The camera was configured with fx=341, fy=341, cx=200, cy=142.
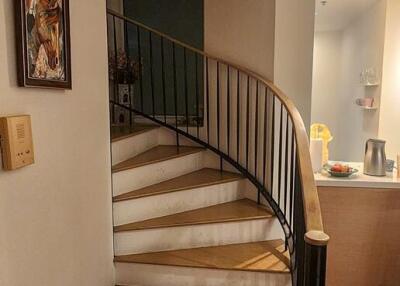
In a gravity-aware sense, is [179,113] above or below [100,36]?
below

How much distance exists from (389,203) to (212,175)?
141 cm

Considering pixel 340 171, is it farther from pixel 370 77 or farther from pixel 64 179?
pixel 370 77

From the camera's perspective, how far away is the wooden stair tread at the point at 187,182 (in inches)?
91.9

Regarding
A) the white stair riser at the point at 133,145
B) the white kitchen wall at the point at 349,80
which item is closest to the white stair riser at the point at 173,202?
the white stair riser at the point at 133,145

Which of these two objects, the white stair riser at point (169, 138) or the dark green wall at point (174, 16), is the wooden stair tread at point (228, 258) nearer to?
the white stair riser at point (169, 138)

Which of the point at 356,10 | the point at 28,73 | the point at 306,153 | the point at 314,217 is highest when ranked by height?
the point at 356,10

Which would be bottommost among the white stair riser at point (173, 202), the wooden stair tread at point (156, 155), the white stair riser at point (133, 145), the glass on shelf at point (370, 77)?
the white stair riser at point (173, 202)

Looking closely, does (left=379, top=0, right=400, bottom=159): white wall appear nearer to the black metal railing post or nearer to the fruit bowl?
the fruit bowl

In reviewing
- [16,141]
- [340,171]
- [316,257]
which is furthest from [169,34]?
[316,257]

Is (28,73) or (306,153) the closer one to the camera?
(28,73)

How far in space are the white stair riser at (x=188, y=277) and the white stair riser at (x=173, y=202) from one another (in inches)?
12.7

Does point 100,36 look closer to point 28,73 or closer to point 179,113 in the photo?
point 28,73

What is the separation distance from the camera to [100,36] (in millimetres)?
1774

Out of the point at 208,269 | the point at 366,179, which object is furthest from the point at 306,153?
the point at 366,179
